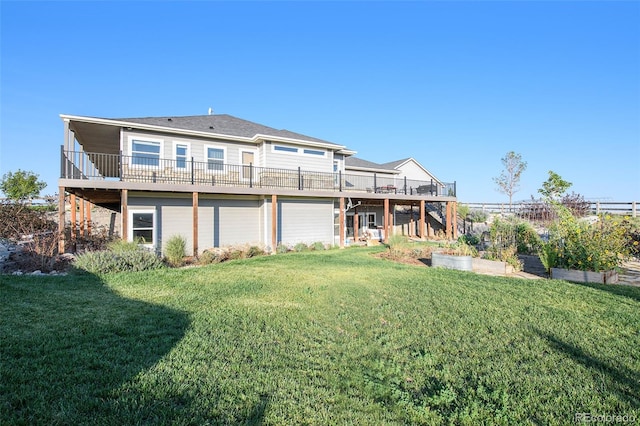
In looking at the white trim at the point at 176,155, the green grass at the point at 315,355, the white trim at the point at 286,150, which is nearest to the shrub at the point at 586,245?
the green grass at the point at 315,355

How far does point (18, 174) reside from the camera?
2731cm

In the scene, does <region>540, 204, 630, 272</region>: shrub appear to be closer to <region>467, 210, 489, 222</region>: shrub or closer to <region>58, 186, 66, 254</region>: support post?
<region>58, 186, 66, 254</region>: support post

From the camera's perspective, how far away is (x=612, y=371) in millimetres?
3223

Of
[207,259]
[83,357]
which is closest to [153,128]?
[207,259]

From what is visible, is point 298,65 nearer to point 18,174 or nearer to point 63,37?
point 63,37

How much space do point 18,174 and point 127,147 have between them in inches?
916

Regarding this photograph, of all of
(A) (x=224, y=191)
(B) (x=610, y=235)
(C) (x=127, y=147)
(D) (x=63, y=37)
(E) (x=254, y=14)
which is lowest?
(B) (x=610, y=235)

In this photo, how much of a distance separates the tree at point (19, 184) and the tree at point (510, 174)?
46.5 m

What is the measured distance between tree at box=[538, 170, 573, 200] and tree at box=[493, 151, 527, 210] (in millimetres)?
5645

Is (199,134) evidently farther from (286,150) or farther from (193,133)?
(286,150)

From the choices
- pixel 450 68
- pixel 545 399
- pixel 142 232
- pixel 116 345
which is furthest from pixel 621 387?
pixel 450 68

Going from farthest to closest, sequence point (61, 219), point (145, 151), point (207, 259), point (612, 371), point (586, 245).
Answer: point (145, 151) < point (207, 259) < point (61, 219) < point (586, 245) < point (612, 371)

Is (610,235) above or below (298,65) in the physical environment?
below

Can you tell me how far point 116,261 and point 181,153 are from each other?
7027 mm
